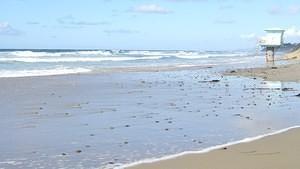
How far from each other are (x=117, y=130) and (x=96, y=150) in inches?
68.9

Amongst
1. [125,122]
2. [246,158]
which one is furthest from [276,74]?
[246,158]

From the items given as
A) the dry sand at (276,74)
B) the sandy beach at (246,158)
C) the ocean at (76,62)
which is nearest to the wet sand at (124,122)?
the sandy beach at (246,158)

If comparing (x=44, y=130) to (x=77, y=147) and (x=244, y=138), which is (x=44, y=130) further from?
(x=244, y=138)

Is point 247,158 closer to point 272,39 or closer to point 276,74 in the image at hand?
point 276,74

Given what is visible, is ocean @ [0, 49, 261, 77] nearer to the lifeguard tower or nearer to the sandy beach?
the lifeguard tower

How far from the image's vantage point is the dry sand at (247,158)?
656 cm

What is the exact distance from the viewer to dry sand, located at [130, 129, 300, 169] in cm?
656

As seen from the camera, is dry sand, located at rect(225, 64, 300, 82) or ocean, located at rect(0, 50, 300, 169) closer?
ocean, located at rect(0, 50, 300, 169)

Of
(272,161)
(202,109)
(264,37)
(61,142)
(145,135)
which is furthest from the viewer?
(264,37)

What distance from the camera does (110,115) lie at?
1145 cm

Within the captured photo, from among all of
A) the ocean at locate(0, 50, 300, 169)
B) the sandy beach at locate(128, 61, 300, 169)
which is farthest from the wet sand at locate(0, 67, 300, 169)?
the sandy beach at locate(128, 61, 300, 169)

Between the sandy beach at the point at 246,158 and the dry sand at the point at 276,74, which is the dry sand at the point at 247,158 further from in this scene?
the dry sand at the point at 276,74

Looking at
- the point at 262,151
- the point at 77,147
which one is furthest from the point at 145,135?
the point at 262,151

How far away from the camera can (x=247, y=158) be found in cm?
701
